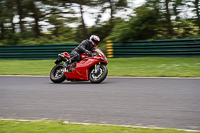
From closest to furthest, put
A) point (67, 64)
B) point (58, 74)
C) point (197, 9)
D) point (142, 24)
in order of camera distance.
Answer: point (67, 64)
point (58, 74)
point (197, 9)
point (142, 24)

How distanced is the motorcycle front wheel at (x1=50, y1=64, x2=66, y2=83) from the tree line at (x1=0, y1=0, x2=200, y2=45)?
995 cm

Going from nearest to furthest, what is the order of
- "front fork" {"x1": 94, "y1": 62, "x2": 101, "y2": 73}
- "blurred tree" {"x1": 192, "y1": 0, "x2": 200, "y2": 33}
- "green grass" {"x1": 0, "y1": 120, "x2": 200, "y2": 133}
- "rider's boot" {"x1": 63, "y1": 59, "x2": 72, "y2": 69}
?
"green grass" {"x1": 0, "y1": 120, "x2": 200, "y2": 133}
"front fork" {"x1": 94, "y1": 62, "x2": 101, "y2": 73}
"rider's boot" {"x1": 63, "y1": 59, "x2": 72, "y2": 69}
"blurred tree" {"x1": 192, "y1": 0, "x2": 200, "y2": 33}

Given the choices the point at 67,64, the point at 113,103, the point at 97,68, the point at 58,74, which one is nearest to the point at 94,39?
the point at 97,68

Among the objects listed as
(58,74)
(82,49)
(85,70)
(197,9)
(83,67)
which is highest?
(197,9)

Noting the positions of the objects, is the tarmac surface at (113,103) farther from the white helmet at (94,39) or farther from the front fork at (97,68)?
the white helmet at (94,39)

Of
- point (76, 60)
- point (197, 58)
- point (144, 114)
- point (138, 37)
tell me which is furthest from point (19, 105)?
point (138, 37)

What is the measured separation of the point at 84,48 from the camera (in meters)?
9.89

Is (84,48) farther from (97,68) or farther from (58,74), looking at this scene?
(58,74)

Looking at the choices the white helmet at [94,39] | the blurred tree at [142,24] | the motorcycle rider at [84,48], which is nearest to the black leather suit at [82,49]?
the motorcycle rider at [84,48]

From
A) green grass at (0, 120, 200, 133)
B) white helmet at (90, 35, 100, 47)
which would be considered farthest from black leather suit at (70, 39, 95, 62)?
green grass at (0, 120, 200, 133)

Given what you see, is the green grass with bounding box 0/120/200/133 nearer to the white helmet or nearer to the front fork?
the front fork

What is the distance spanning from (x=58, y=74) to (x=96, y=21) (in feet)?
53.0

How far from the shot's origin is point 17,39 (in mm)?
26641

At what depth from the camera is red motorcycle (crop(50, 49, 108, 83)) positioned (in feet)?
32.1
